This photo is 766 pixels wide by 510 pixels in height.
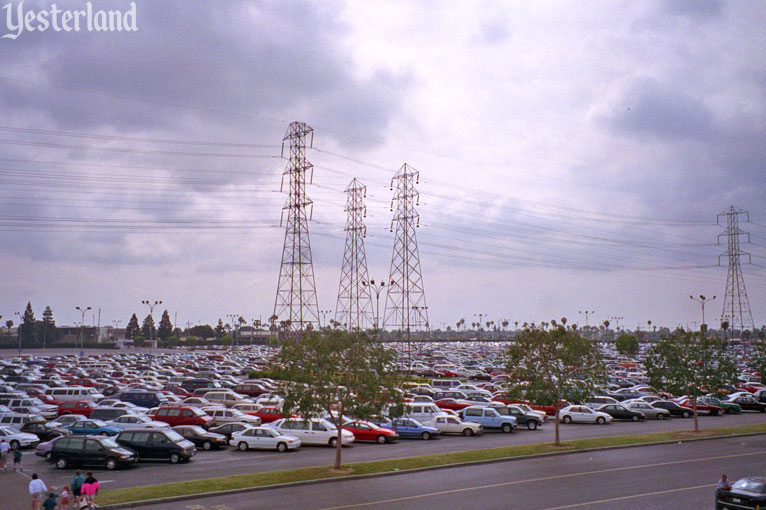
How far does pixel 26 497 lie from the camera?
23.0 m

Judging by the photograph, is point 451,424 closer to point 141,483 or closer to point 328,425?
point 328,425

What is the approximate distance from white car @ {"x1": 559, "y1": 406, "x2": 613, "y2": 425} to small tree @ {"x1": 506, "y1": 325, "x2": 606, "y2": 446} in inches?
441

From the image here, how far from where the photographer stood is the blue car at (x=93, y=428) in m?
35.3

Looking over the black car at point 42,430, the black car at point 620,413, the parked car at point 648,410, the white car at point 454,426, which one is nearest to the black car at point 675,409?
the parked car at point 648,410

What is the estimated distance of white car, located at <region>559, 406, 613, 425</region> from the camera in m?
44.9

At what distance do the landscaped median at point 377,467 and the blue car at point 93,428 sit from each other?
1332cm

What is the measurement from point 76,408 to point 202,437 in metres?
15.5

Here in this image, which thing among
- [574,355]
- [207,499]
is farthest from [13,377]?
[574,355]

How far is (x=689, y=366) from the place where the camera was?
1563 inches

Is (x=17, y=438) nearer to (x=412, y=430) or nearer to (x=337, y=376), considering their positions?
(x=337, y=376)

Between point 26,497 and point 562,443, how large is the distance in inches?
984

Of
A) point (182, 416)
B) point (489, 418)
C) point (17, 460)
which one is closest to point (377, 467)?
point (489, 418)

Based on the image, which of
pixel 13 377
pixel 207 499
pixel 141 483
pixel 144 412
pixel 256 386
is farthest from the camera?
pixel 13 377

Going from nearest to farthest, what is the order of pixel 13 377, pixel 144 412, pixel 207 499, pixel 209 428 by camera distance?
pixel 207 499 → pixel 209 428 → pixel 144 412 → pixel 13 377
